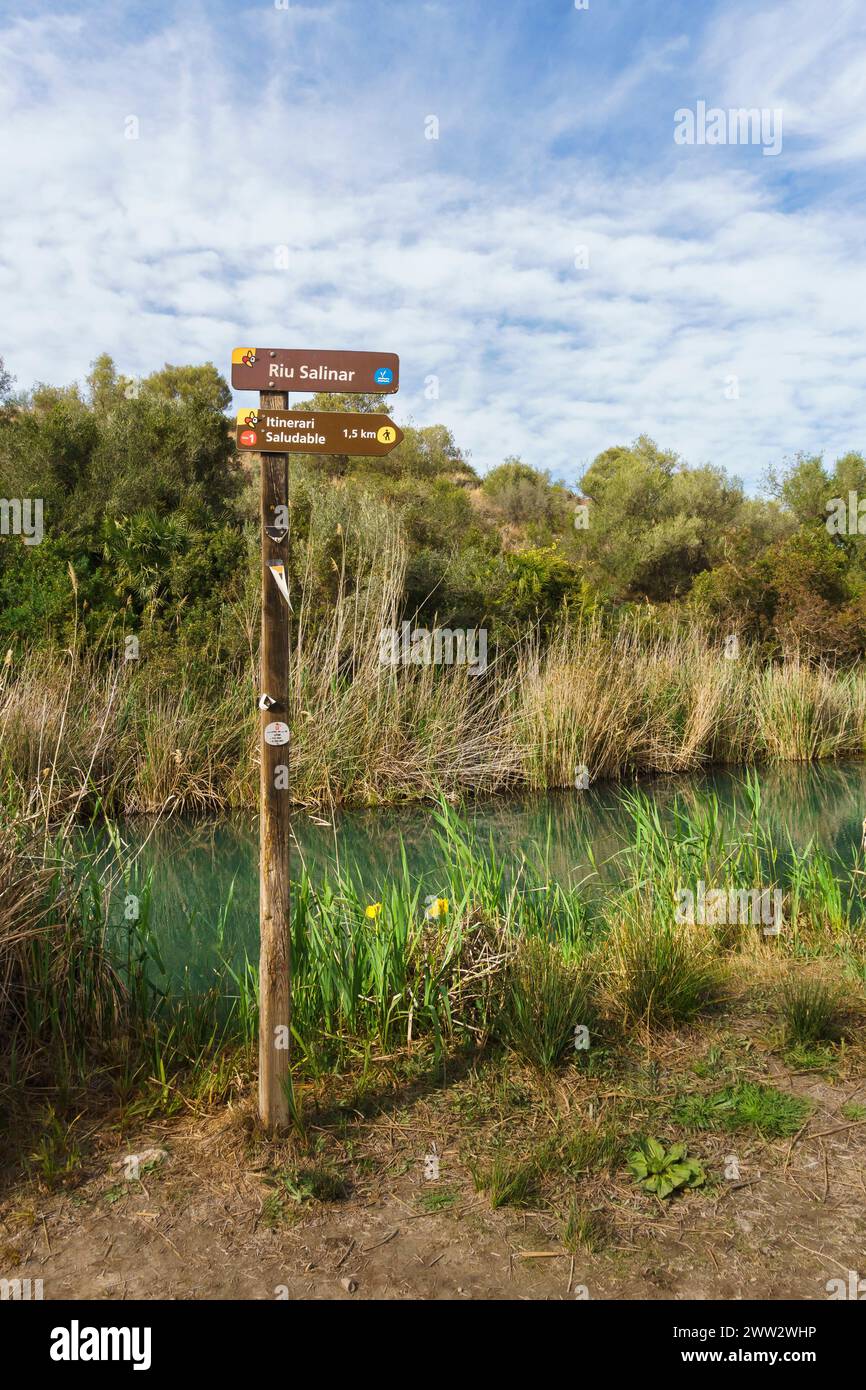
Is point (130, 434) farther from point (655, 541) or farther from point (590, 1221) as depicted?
point (590, 1221)

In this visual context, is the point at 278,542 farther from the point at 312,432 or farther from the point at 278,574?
the point at 312,432

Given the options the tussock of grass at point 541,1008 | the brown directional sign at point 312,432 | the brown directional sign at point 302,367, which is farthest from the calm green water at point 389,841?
the brown directional sign at point 302,367

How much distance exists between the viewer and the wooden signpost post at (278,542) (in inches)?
103

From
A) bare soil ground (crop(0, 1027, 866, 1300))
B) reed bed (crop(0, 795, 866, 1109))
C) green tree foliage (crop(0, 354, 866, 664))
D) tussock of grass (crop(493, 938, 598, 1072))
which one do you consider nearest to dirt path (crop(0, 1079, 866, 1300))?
bare soil ground (crop(0, 1027, 866, 1300))

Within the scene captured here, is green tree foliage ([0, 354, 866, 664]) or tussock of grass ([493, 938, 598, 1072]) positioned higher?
green tree foliage ([0, 354, 866, 664])

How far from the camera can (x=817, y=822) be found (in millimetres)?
8344

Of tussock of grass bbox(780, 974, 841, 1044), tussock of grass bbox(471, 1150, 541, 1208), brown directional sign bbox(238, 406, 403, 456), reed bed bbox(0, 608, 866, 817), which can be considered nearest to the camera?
tussock of grass bbox(471, 1150, 541, 1208)

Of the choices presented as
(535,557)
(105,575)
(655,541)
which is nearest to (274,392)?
(105,575)

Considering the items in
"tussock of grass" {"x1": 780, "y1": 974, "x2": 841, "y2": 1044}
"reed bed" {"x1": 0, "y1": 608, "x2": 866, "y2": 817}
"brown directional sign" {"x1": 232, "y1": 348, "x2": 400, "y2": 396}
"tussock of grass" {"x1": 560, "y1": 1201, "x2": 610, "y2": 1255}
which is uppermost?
"brown directional sign" {"x1": 232, "y1": 348, "x2": 400, "y2": 396}

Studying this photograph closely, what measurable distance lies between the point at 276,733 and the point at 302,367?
3.17ft

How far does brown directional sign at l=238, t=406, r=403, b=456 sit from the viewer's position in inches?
102

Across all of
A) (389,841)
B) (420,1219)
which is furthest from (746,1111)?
(389,841)

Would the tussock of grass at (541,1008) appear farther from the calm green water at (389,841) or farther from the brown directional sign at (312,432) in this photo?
the brown directional sign at (312,432)

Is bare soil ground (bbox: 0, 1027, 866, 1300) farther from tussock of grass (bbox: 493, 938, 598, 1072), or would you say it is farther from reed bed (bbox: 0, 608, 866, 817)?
reed bed (bbox: 0, 608, 866, 817)
